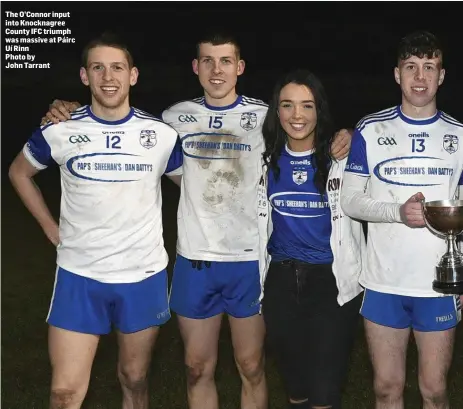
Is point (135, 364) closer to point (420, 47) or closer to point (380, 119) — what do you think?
point (380, 119)

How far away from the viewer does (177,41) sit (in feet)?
79.1

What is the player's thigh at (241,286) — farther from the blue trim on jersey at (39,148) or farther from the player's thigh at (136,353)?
the blue trim on jersey at (39,148)

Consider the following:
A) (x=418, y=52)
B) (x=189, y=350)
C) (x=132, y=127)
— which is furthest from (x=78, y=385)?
(x=418, y=52)

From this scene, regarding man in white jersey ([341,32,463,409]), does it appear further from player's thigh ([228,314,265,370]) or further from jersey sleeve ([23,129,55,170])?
jersey sleeve ([23,129,55,170])

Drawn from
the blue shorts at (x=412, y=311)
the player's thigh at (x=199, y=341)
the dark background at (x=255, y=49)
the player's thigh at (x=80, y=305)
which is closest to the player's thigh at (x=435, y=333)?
the blue shorts at (x=412, y=311)

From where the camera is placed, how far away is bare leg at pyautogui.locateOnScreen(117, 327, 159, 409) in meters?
4.51

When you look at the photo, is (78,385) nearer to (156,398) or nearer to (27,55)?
(156,398)

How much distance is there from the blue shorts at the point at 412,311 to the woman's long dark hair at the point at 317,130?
60cm

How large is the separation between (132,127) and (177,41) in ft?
65.5

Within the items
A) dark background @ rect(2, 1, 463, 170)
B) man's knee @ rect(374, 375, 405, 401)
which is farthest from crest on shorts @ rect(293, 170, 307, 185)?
dark background @ rect(2, 1, 463, 170)

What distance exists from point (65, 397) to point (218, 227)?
1150mm

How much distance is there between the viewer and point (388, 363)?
4.27 metres

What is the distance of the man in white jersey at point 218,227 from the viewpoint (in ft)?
15.7

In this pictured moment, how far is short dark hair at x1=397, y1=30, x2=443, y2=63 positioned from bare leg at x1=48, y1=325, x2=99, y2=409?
205 centimetres
